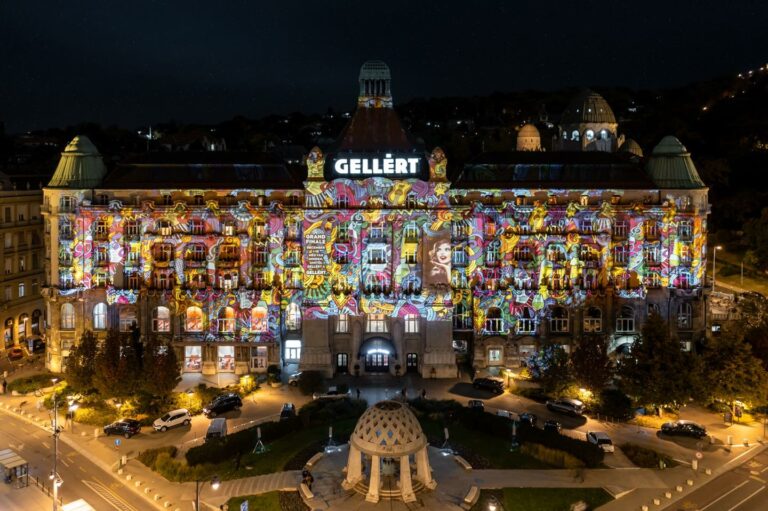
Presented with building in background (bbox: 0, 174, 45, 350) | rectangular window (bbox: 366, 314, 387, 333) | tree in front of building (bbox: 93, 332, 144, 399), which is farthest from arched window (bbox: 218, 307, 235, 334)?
building in background (bbox: 0, 174, 45, 350)

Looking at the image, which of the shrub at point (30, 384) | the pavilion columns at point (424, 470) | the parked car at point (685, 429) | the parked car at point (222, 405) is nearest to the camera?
the pavilion columns at point (424, 470)

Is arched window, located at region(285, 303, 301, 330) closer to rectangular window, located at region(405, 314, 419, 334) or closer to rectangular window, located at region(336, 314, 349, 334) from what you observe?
rectangular window, located at region(336, 314, 349, 334)

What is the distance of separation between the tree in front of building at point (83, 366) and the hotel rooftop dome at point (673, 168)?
Answer: 68.3m

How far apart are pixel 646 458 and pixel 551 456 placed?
8190 mm

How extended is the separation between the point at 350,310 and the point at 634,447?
3705 centimetres

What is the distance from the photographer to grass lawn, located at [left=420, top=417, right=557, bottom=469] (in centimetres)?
6512

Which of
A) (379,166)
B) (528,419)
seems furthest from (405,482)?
(379,166)

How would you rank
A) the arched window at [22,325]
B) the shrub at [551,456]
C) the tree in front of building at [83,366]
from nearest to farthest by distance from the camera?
the shrub at [551,456], the tree in front of building at [83,366], the arched window at [22,325]

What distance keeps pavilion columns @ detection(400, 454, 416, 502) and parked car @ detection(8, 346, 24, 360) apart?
6413 cm

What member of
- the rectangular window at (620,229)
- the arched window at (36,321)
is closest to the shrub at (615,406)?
the rectangular window at (620,229)

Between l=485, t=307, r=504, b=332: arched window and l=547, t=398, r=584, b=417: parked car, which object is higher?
l=485, t=307, r=504, b=332: arched window

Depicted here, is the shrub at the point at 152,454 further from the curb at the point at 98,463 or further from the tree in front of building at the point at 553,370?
the tree in front of building at the point at 553,370

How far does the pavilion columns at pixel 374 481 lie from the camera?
187 feet

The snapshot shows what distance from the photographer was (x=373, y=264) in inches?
3620
